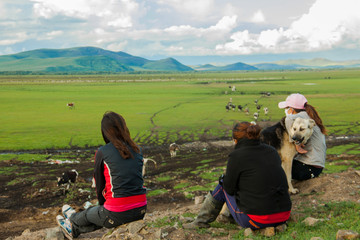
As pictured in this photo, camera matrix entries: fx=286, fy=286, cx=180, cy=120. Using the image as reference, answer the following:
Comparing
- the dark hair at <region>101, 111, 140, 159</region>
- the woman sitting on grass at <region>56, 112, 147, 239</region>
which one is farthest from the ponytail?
the dark hair at <region>101, 111, 140, 159</region>

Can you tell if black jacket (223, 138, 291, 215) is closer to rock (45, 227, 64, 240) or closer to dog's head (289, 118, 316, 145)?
dog's head (289, 118, 316, 145)

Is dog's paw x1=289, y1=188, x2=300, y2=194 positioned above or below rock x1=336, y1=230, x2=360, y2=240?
below

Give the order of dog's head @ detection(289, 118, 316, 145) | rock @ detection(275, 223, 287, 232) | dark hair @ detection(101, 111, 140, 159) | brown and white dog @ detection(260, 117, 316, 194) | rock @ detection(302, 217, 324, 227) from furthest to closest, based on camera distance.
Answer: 1. brown and white dog @ detection(260, 117, 316, 194)
2. dog's head @ detection(289, 118, 316, 145)
3. rock @ detection(302, 217, 324, 227)
4. rock @ detection(275, 223, 287, 232)
5. dark hair @ detection(101, 111, 140, 159)

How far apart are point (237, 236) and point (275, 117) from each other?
94.5 ft

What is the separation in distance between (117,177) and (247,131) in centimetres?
219

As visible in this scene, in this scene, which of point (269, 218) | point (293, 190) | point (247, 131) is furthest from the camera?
point (293, 190)

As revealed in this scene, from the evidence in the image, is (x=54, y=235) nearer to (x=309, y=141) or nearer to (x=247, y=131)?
(x=247, y=131)

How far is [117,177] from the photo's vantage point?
4.63m

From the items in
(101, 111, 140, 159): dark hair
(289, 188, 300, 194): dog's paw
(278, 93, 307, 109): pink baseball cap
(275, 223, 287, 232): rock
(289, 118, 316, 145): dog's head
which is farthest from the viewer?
(289, 188, 300, 194): dog's paw

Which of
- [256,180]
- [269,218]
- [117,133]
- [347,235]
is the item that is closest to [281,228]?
[269,218]

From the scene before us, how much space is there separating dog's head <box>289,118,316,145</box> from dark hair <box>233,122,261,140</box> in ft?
8.41

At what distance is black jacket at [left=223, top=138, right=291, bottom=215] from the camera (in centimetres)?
427

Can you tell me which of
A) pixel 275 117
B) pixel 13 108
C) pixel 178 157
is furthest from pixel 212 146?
pixel 13 108

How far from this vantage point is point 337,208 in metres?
5.80
